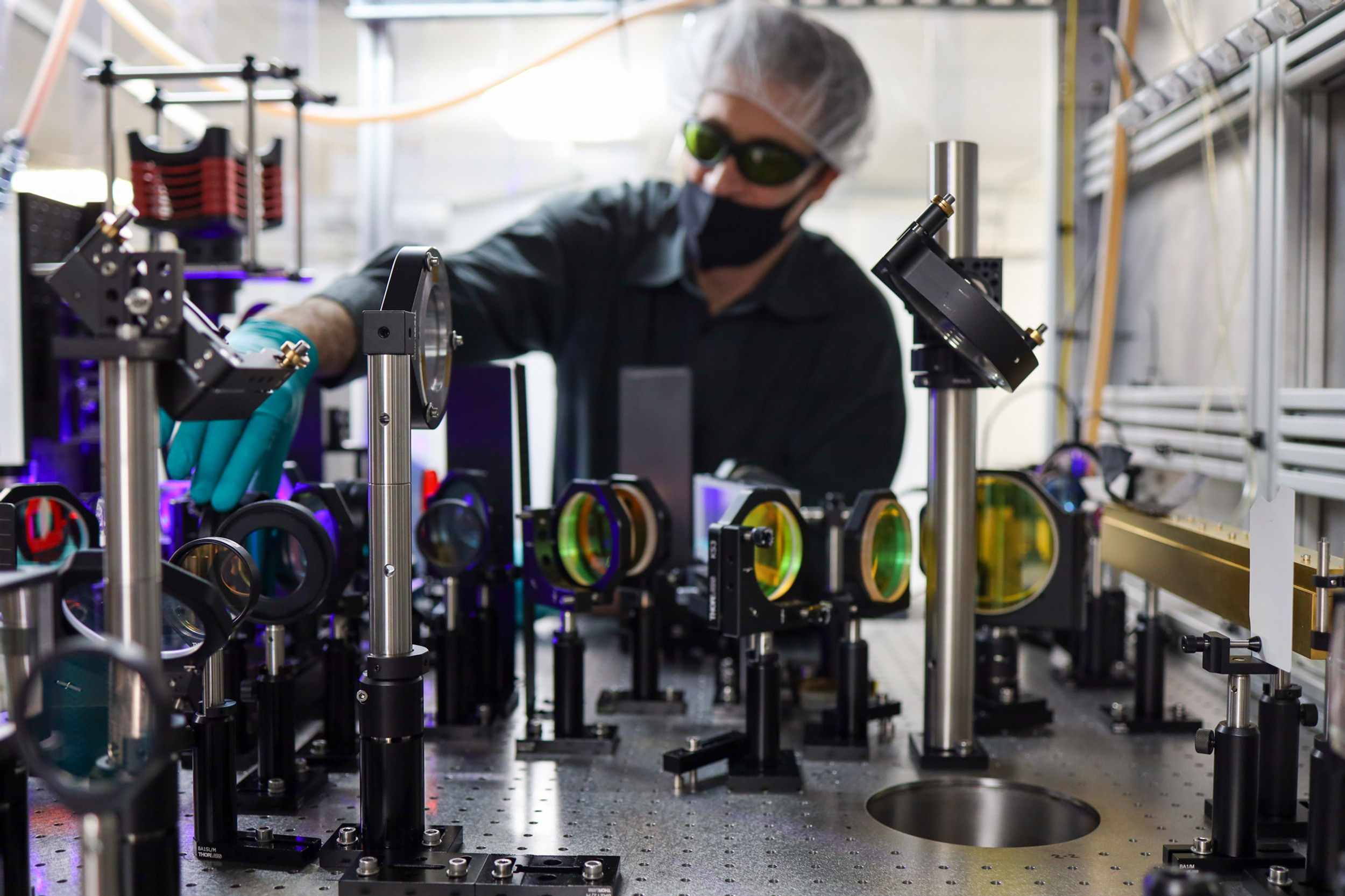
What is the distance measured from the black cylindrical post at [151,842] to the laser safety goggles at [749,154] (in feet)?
5.30

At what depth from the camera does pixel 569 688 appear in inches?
57.1

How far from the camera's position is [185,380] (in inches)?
31.3

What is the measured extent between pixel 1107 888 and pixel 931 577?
469 millimetres

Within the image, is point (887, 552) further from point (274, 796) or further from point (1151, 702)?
point (274, 796)

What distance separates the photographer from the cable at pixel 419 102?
2439mm

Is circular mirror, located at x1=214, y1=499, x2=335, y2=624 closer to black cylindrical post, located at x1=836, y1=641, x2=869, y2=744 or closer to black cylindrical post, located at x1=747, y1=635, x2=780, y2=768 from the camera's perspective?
black cylindrical post, located at x1=747, y1=635, x2=780, y2=768

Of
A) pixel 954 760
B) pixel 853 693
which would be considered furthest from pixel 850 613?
pixel 954 760

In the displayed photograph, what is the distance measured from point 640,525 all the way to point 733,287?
1.06 m

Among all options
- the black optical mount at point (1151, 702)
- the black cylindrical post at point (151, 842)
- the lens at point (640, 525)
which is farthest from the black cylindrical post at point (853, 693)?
the black cylindrical post at point (151, 842)

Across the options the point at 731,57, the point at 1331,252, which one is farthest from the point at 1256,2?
the point at 731,57

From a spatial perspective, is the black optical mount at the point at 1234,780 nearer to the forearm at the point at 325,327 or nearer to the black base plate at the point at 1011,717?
the black base plate at the point at 1011,717

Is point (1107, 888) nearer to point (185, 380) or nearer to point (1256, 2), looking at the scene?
point (185, 380)

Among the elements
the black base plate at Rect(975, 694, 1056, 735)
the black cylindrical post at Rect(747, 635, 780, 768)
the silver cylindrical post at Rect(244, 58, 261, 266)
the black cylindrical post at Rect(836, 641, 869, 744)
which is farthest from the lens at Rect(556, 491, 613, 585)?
the silver cylindrical post at Rect(244, 58, 261, 266)

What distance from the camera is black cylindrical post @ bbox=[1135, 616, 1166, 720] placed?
1.56 meters
